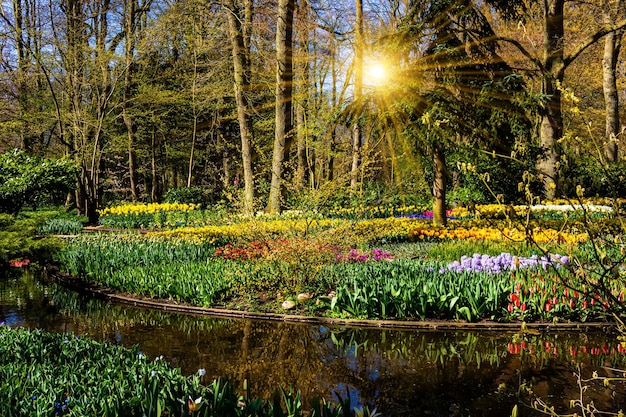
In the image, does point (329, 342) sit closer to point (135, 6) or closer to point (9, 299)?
point (9, 299)

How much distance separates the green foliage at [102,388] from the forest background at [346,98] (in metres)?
1.67

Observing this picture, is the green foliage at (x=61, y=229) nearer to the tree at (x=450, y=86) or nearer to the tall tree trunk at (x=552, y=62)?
the tree at (x=450, y=86)

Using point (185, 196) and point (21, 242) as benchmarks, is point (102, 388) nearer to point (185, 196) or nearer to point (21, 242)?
point (21, 242)

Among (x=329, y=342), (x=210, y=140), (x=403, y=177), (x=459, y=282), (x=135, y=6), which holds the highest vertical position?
(x=135, y=6)

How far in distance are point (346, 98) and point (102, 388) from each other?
2059cm

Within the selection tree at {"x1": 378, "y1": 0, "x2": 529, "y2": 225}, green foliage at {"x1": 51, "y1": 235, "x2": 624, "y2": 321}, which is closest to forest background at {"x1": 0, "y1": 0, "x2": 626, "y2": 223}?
tree at {"x1": 378, "y1": 0, "x2": 529, "y2": 225}

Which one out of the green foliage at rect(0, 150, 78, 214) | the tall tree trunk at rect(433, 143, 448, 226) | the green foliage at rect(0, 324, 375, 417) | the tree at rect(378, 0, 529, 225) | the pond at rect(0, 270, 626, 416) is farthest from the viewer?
the tall tree trunk at rect(433, 143, 448, 226)

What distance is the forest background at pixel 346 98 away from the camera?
35.6ft

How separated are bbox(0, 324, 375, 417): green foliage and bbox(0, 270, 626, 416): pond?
92 cm

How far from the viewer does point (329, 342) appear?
521cm

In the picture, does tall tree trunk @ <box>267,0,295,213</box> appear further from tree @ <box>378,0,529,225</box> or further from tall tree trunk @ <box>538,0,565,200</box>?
tall tree trunk @ <box>538,0,565,200</box>

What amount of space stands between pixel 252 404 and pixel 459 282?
3.99m

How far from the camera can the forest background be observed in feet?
35.6

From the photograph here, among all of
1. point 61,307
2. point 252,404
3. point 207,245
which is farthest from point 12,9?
point 252,404
